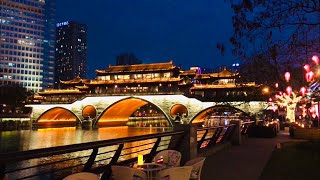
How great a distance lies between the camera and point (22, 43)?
10631 cm

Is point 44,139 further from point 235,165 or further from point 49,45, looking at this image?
point 49,45

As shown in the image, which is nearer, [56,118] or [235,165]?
[235,165]

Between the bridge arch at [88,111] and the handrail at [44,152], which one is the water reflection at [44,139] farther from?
the handrail at [44,152]

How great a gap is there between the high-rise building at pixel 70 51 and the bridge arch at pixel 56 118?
10306 centimetres

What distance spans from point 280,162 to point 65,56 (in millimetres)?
174883

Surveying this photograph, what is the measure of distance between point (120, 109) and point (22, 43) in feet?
188

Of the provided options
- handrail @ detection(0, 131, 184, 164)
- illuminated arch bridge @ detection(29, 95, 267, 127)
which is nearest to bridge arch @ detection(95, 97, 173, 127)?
illuminated arch bridge @ detection(29, 95, 267, 127)

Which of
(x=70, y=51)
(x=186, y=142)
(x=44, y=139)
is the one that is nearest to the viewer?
(x=186, y=142)

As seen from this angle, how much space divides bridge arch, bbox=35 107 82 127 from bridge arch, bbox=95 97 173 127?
18.3 feet

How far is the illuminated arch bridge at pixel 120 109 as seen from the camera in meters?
51.6

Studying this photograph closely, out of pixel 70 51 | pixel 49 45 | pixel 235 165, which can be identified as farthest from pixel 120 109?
pixel 70 51

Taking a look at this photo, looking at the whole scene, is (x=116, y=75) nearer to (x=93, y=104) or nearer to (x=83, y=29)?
(x=93, y=104)

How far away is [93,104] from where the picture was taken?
59.1 m

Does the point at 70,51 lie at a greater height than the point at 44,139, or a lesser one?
greater
